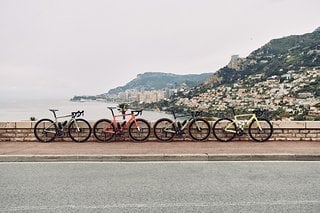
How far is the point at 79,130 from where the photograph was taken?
11.0 metres

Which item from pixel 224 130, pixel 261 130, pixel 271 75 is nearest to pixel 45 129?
pixel 224 130

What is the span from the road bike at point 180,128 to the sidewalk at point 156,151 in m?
0.49

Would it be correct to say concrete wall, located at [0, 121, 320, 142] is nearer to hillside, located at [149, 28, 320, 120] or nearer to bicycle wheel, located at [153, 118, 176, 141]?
bicycle wheel, located at [153, 118, 176, 141]

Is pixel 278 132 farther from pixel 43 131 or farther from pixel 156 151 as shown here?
pixel 43 131

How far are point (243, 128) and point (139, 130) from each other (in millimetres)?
3311

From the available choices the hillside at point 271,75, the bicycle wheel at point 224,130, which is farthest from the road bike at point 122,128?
the hillside at point 271,75

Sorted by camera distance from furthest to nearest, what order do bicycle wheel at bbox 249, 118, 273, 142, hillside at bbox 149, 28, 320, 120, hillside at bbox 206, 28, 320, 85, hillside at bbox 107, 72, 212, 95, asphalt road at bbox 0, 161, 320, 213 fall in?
hillside at bbox 107, 72, 212, 95 < hillside at bbox 206, 28, 320, 85 < hillside at bbox 149, 28, 320, 120 < bicycle wheel at bbox 249, 118, 273, 142 < asphalt road at bbox 0, 161, 320, 213

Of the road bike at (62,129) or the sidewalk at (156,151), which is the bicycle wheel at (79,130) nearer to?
the road bike at (62,129)

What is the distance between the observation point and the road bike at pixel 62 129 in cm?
1097

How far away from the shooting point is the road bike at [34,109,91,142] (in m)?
11.0

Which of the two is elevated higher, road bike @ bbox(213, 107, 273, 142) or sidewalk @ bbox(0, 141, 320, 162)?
road bike @ bbox(213, 107, 273, 142)

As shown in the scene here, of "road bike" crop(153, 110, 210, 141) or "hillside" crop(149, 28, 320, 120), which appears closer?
"road bike" crop(153, 110, 210, 141)

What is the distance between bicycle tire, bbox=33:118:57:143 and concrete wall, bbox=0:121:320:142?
0.62ft

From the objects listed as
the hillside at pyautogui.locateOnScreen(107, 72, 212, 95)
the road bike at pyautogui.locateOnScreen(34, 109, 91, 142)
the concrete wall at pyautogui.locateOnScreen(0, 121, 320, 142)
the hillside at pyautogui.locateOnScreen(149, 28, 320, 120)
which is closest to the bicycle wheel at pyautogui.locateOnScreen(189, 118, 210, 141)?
the concrete wall at pyautogui.locateOnScreen(0, 121, 320, 142)
